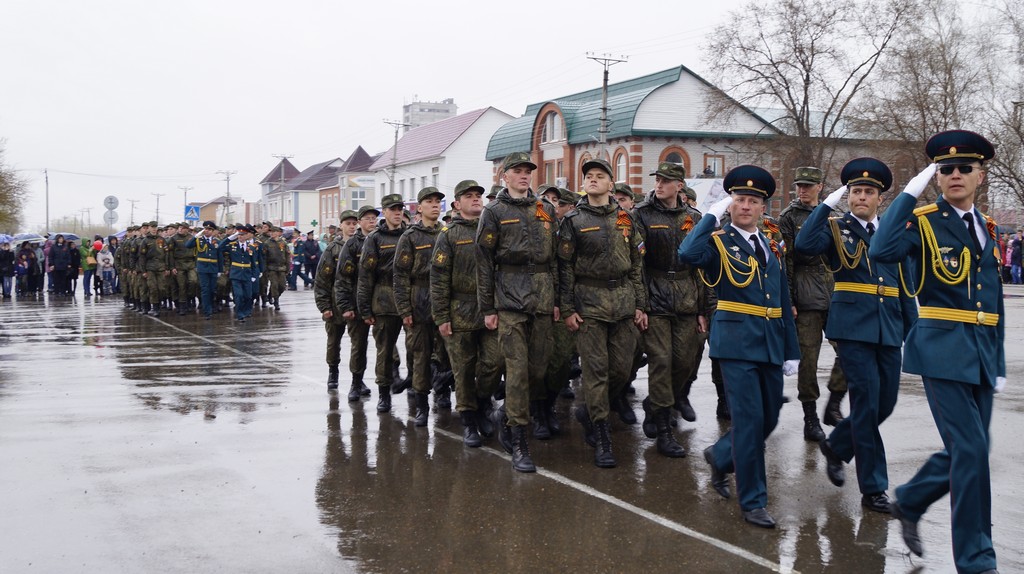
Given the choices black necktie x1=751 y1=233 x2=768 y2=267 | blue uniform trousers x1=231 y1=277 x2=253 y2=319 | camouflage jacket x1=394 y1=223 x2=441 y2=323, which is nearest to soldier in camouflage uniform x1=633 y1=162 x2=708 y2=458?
black necktie x1=751 y1=233 x2=768 y2=267

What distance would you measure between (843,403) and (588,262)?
3.55m

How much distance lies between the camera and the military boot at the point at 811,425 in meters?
8.06

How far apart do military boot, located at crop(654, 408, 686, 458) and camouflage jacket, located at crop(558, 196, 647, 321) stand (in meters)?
0.85

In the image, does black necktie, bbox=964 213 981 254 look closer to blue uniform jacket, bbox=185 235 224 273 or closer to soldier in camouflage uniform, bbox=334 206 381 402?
soldier in camouflage uniform, bbox=334 206 381 402

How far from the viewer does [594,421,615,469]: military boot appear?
283 inches

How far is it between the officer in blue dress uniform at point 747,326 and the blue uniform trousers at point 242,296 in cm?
1562

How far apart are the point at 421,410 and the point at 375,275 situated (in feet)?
5.32

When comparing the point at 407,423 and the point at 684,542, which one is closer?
the point at 684,542

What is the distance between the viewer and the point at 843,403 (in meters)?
9.55

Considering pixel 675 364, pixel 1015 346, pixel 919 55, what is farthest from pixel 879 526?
pixel 919 55

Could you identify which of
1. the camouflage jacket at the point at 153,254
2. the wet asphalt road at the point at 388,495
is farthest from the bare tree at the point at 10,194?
the wet asphalt road at the point at 388,495

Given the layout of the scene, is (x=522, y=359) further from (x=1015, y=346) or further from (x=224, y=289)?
(x=224, y=289)

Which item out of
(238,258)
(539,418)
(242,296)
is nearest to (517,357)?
(539,418)

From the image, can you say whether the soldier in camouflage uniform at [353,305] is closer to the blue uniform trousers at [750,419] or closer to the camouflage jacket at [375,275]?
the camouflage jacket at [375,275]
